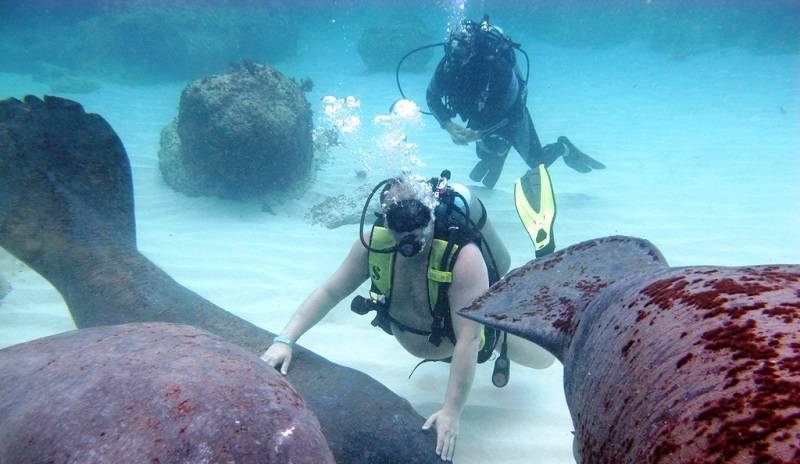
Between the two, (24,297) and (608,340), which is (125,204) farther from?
(608,340)

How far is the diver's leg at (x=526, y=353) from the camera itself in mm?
4508

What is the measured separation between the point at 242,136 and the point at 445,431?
719 cm

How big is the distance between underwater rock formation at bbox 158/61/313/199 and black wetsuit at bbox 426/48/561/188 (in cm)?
309

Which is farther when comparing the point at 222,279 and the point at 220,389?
the point at 222,279

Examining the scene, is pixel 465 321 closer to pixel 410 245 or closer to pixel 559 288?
pixel 410 245

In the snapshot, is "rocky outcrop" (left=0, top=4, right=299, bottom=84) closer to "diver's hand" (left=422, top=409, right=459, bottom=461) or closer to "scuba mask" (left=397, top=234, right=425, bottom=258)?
"scuba mask" (left=397, top=234, right=425, bottom=258)

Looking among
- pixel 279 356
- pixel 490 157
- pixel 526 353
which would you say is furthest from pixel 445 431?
pixel 490 157

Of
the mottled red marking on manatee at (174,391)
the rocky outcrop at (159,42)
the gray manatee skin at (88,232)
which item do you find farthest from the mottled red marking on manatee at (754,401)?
the rocky outcrop at (159,42)

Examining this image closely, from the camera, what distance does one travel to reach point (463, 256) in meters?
3.50

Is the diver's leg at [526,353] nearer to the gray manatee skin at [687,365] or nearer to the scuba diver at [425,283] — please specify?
the scuba diver at [425,283]

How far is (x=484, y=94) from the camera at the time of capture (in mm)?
7684

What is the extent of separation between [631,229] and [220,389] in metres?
8.16

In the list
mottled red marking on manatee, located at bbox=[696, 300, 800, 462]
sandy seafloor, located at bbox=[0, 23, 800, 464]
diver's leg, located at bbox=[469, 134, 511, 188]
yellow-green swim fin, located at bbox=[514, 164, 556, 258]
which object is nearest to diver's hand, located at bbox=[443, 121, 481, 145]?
diver's leg, located at bbox=[469, 134, 511, 188]

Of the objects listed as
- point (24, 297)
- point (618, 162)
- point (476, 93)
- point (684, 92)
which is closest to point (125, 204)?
point (24, 297)
